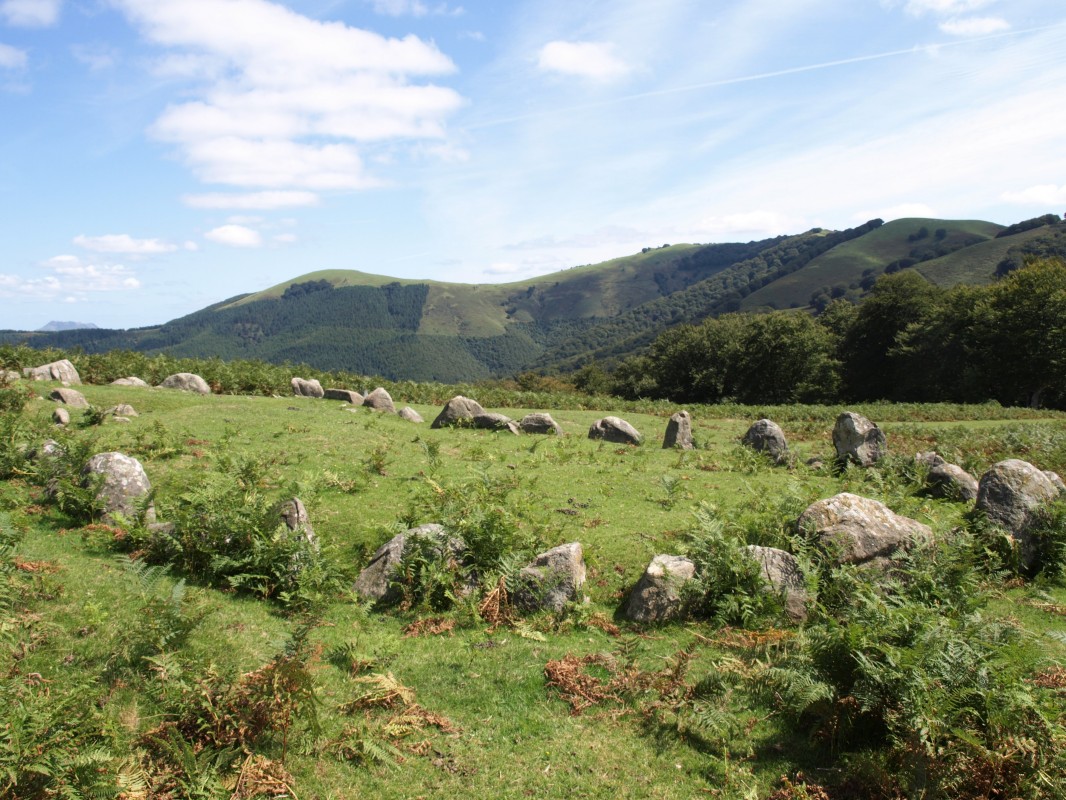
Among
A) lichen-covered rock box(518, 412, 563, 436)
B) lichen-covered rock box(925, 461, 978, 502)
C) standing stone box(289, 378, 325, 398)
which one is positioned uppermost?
standing stone box(289, 378, 325, 398)

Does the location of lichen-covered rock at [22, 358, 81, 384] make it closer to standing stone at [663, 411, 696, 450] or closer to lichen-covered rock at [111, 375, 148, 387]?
lichen-covered rock at [111, 375, 148, 387]

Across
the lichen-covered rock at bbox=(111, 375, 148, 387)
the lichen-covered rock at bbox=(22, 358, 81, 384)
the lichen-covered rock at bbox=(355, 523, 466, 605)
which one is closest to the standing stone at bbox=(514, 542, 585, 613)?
the lichen-covered rock at bbox=(355, 523, 466, 605)

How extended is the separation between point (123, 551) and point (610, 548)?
1053 centimetres

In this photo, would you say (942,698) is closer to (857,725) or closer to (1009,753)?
(1009,753)

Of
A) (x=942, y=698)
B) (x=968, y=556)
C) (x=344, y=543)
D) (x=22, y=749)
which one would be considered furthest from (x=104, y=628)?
(x=968, y=556)

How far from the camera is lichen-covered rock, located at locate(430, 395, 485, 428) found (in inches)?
1112

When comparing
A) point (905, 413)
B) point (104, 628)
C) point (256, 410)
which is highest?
point (256, 410)

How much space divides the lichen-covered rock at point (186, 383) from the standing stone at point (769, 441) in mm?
29006

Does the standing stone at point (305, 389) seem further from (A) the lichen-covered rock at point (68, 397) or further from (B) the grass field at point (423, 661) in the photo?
(B) the grass field at point (423, 661)

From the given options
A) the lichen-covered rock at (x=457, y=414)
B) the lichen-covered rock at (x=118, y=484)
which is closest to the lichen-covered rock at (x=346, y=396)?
the lichen-covered rock at (x=457, y=414)

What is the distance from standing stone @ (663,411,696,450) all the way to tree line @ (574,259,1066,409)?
3879cm

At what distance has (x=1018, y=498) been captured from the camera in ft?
46.1

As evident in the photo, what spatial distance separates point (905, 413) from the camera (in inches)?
1704

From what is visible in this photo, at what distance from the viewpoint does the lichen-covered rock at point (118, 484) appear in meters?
13.3
